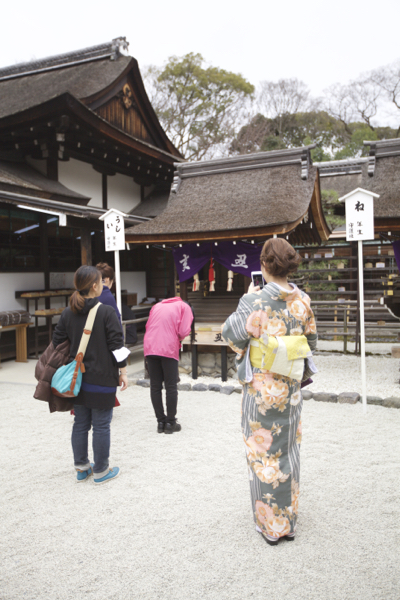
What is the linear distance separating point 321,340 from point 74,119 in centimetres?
773

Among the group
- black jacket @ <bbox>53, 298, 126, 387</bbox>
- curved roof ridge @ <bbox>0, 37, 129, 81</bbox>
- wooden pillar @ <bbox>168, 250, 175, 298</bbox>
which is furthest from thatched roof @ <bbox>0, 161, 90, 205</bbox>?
curved roof ridge @ <bbox>0, 37, 129, 81</bbox>

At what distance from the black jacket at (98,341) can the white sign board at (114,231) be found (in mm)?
2827

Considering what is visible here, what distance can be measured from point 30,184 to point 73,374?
5.55m

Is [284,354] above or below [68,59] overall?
below

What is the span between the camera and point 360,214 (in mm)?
5152

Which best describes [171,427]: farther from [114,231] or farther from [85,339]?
[114,231]

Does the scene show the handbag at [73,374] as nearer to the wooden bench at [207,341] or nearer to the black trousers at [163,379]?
the black trousers at [163,379]

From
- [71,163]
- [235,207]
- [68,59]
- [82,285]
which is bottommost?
[82,285]

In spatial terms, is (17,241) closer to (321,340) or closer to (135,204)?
(135,204)

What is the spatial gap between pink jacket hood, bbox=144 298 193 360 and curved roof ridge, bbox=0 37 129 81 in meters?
9.77

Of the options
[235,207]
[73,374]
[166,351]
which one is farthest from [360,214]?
[73,374]

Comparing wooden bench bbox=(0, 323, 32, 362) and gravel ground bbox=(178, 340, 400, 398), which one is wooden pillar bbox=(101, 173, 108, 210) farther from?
gravel ground bbox=(178, 340, 400, 398)

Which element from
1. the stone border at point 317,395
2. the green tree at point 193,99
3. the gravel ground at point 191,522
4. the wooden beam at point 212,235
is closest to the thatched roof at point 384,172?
the wooden beam at point 212,235

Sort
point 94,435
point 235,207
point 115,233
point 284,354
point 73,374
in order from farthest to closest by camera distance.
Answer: point 235,207 < point 115,233 < point 94,435 < point 73,374 < point 284,354
